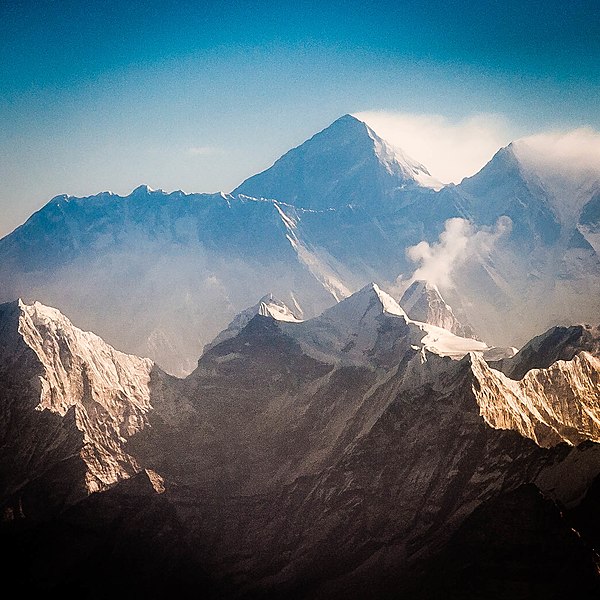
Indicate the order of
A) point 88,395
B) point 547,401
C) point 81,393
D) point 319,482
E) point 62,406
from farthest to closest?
point 81,393 < point 88,395 < point 62,406 < point 319,482 < point 547,401

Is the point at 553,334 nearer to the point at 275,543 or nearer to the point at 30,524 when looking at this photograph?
the point at 275,543

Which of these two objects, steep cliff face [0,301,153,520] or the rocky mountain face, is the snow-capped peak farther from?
the rocky mountain face

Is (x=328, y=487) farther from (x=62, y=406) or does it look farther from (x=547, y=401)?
(x=62, y=406)

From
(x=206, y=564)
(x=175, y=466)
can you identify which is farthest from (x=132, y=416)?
(x=206, y=564)

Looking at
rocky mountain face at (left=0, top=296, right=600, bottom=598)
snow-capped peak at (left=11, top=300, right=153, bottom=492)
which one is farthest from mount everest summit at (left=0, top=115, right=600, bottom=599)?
snow-capped peak at (left=11, top=300, right=153, bottom=492)

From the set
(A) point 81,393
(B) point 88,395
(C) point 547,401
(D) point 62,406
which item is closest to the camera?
(C) point 547,401

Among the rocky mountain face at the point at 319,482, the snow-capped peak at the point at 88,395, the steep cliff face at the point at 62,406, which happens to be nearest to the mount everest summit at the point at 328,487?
the rocky mountain face at the point at 319,482

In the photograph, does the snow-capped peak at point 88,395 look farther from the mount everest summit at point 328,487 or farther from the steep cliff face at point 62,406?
the mount everest summit at point 328,487

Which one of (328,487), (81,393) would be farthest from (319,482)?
(81,393)
